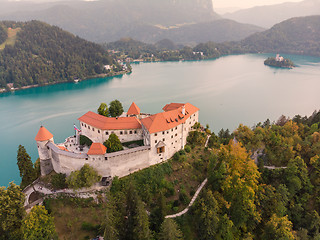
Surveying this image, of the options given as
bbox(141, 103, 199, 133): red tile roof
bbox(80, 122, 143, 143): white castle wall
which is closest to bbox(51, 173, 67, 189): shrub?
bbox(80, 122, 143, 143): white castle wall

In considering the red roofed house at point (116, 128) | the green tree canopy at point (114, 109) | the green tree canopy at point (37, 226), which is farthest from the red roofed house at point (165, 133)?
the green tree canopy at point (37, 226)

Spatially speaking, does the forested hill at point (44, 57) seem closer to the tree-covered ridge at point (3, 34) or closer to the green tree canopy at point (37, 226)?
the tree-covered ridge at point (3, 34)

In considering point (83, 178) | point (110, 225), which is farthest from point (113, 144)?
point (110, 225)

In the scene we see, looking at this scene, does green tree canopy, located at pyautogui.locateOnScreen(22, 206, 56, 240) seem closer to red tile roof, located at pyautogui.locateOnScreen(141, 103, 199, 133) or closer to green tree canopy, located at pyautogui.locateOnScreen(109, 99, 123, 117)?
red tile roof, located at pyautogui.locateOnScreen(141, 103, 199, 133)

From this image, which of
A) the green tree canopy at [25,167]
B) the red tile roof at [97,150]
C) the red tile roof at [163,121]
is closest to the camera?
the red tile roof at [97,150]

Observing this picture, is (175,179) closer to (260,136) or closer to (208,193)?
(208,193)

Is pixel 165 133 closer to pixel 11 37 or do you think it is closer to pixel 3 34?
pixel 11 37

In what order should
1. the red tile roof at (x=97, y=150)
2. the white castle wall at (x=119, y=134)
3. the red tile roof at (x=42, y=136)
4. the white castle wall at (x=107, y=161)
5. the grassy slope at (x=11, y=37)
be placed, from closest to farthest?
the red tile roof at (x=97, y=150)
the white castle wall at (x=107, y=161)
the red tile roof at (x=42, y=136)
the white castle wall at (x=119, y=134)
the grassy slope at (x=11, y=37)
